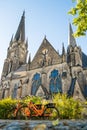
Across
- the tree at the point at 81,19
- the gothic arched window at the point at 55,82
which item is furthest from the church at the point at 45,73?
the tree at the point at 81,19

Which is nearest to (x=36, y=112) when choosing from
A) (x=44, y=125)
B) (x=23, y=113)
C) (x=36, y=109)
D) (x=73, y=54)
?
(x=36, y=109)

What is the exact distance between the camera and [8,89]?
105 ft

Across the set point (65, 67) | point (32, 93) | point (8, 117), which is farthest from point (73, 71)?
point (8, 117)

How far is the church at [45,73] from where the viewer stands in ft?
89.5

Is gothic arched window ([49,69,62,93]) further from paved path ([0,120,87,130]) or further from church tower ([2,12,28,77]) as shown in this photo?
paved path ([0,120,87,130])

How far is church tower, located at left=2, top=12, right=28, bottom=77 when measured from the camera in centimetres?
3581

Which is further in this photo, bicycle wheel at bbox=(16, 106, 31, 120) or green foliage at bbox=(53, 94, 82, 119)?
green foliage at bbox=(53, 94, 82, 119)

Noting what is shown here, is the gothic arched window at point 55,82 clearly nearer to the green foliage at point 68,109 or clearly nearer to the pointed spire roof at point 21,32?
the pointed spire roof at point 21,32

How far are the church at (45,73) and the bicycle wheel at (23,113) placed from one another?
17616 mm

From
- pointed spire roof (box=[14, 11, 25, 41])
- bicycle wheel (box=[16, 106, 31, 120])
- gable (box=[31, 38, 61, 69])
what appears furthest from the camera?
pointed spire roof (box=[14, 11, 25, 41])

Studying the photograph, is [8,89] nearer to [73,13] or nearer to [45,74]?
[45,74]

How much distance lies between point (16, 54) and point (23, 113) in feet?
94.8

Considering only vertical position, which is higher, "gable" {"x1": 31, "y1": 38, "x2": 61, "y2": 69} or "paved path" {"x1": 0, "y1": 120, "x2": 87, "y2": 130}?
"gable" {"x1": 31, "y1": 38, "x2": 61, "y2": 69}

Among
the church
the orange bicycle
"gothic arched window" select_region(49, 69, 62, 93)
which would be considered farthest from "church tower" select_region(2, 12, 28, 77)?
the orange bicycle
